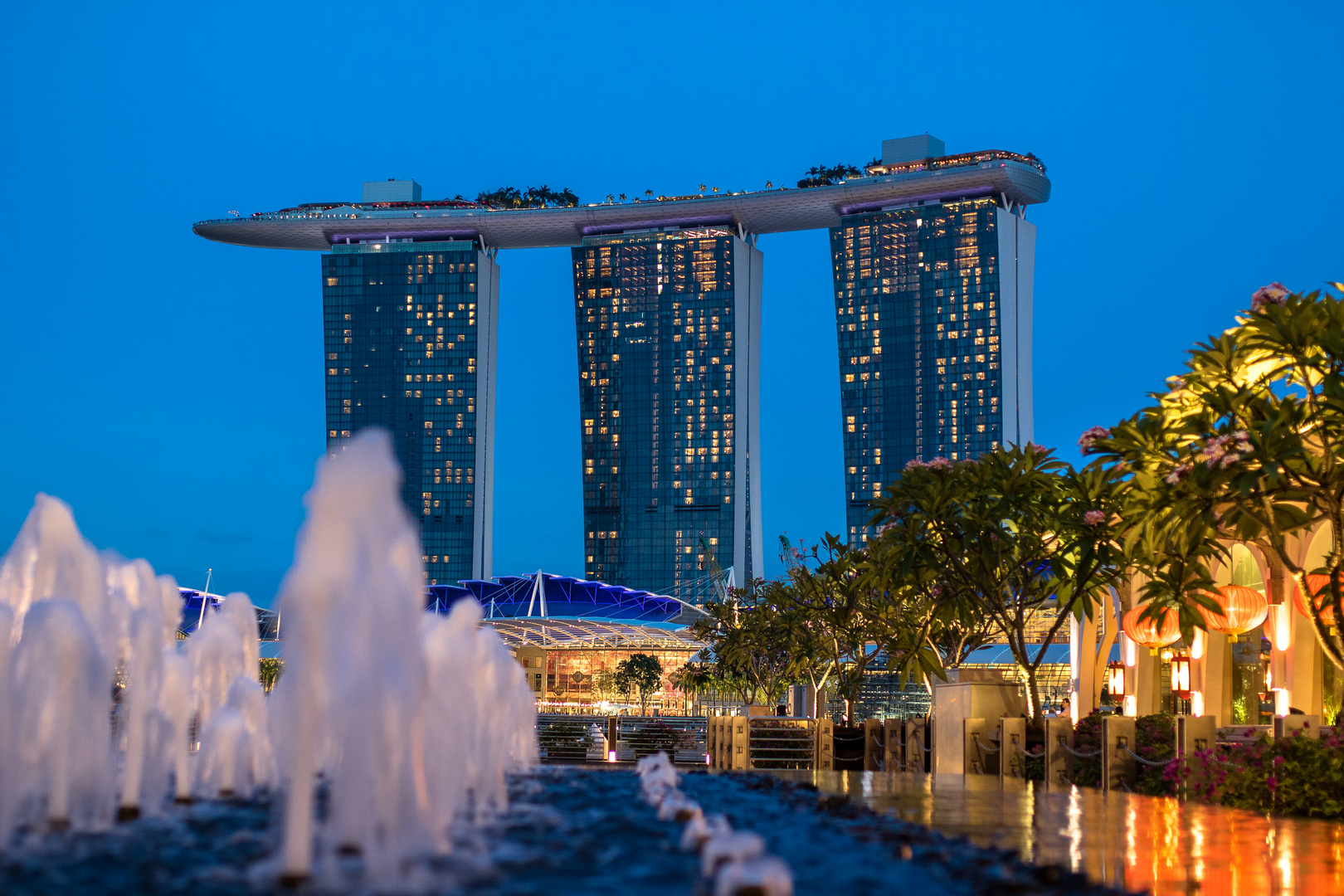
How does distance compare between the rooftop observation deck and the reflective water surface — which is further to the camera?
the rooftop observation deck

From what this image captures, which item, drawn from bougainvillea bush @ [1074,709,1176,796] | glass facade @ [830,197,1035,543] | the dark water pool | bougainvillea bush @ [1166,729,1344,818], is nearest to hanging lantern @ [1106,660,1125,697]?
bougainvillea bush @ [1074,709,1176,796]

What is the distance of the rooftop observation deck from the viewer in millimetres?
116875

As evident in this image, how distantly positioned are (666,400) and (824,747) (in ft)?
319

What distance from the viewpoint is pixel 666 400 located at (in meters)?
122

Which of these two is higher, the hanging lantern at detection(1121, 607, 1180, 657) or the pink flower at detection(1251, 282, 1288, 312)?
the pink flower at detection(1251, 282, 1288, 312)

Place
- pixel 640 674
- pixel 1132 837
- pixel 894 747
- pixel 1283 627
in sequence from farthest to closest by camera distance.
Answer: pixel 640 674
pixel 894 747
pixel 1283 627
pixel 1132 837

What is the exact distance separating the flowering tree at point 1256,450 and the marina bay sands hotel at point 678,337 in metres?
95.2

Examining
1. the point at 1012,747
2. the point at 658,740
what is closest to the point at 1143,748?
the point at 1012,747

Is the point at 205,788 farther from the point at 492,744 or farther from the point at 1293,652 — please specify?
the point at 1293,652

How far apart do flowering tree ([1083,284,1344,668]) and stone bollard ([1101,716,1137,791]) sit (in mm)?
1758

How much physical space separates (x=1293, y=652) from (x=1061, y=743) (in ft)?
22.4

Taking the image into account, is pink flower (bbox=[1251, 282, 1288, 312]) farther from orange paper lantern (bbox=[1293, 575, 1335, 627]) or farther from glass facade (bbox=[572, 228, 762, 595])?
glass facade (bbox=[572, 228, 762, 595])

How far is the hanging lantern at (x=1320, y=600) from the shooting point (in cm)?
1505

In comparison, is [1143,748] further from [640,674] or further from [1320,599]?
[640,674]
